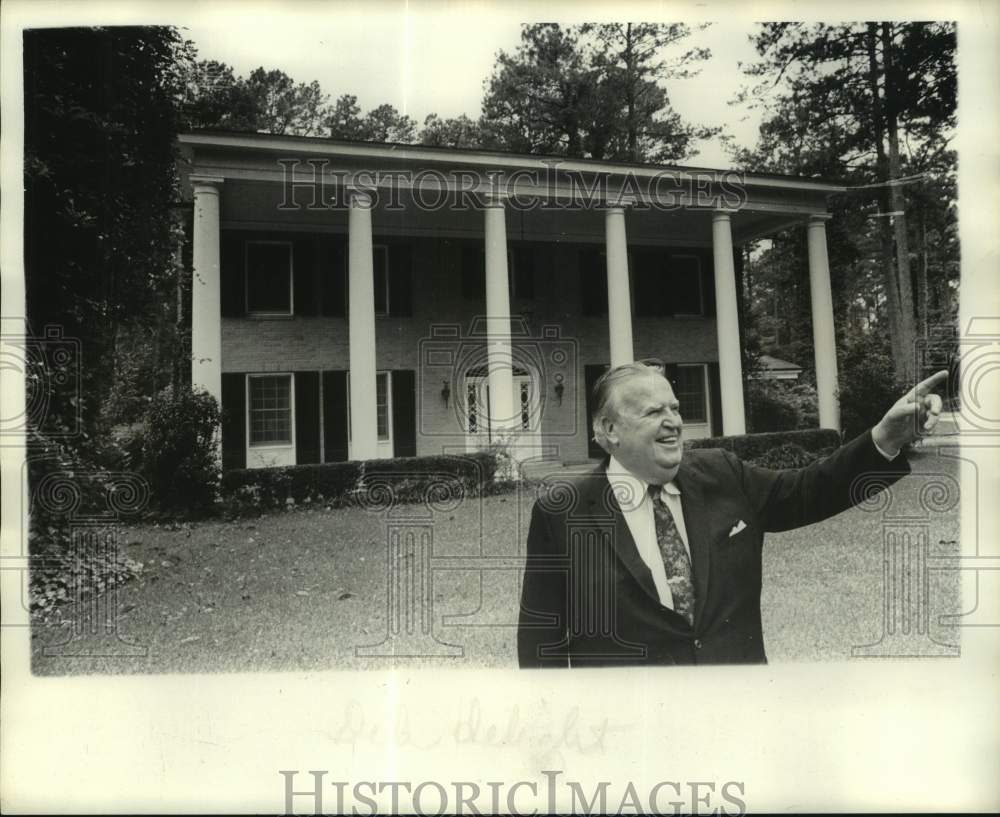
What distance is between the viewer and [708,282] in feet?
26.3

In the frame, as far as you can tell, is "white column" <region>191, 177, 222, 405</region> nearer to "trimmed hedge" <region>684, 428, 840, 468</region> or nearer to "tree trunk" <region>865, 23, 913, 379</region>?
"trimmed hedge" <region>684, 428, 840, 468</region>

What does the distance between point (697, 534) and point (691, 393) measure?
192cm

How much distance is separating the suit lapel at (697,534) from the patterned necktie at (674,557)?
3 centimetres

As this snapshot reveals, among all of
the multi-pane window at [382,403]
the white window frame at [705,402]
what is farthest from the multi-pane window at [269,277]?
the white window frame at [705,402]

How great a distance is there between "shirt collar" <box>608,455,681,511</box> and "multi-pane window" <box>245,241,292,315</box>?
5.29 metres

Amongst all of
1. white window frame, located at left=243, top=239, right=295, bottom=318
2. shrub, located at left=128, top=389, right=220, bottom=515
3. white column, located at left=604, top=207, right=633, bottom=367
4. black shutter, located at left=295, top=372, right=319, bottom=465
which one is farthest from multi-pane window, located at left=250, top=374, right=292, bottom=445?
white column, located at left=604, top=207, right=633, bottom=367

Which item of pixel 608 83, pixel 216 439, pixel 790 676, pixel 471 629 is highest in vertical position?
pixel 608 83

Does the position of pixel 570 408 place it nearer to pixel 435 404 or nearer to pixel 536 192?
pixel 435 404

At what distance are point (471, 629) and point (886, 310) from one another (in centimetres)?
381

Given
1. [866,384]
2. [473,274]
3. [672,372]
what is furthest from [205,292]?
[866,384]

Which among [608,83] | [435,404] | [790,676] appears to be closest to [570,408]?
[435,404]

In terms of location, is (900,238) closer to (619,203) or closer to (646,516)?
(619,203)

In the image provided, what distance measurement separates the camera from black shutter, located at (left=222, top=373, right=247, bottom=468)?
5816mm

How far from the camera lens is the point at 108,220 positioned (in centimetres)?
473
